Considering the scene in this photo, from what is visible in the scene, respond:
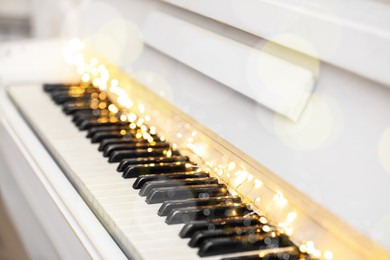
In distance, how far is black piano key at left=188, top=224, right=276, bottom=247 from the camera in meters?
1.06

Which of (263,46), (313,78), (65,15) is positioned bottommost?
(313,78)

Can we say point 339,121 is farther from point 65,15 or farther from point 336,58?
point 65,15

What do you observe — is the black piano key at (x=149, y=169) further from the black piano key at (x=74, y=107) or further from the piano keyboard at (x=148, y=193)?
the black piano key at (x=74, y=107)

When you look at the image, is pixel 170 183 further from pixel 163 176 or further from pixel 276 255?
pixel 276 255

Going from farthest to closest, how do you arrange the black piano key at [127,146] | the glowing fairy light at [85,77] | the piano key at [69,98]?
1. the glowing fairy light at [85,77]
2. the piano key at [69,98]
3. the black piano key at [127,146]

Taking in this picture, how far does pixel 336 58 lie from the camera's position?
3.45 ft

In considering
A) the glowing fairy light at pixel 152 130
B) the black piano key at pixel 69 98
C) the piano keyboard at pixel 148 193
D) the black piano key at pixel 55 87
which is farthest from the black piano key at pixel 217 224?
the black piano key at pixel 55 87

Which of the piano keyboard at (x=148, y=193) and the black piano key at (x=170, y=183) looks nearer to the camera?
the piano keyboard at (x=148, y=193)

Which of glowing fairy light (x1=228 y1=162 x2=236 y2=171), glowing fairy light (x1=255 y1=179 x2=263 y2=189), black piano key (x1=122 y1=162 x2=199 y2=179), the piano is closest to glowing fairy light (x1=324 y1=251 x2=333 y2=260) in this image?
the piano

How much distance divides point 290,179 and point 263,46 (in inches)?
11.2

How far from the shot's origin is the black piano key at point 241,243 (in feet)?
3.39

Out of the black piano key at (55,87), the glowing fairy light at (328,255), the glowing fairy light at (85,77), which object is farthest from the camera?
the glowing fairy light at (85,77)

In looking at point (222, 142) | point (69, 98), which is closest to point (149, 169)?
point (222, 142)

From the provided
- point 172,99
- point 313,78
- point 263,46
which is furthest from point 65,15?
point 313,78
